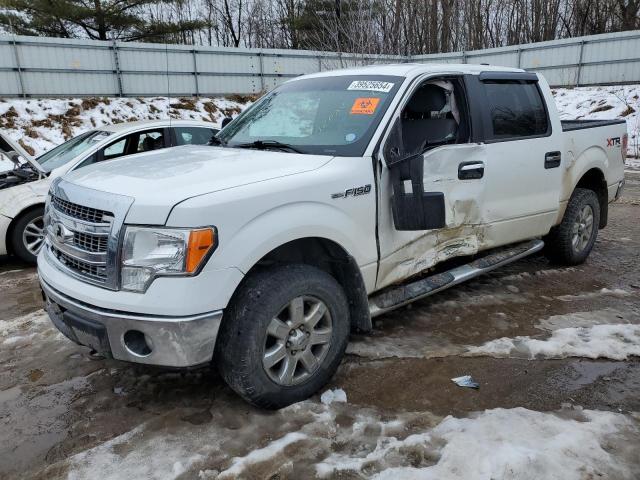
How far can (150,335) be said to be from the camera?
2.60 m

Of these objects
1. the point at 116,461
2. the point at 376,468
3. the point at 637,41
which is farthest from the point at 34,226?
the point at 637,41

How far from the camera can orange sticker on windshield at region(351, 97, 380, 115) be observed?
3.61m

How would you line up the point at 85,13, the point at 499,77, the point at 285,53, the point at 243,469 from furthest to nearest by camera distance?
the point at 285,53, the point at 85,13, the point at 499,77, the point at 243,469

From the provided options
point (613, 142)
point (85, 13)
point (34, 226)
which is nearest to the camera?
point (613, 142)

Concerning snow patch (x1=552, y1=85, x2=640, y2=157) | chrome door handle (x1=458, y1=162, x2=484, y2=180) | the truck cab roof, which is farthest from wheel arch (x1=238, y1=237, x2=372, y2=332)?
snow patch (x1=552, y1=85, x2=640, y2=157)

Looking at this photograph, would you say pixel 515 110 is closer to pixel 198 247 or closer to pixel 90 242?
pixel 198 247

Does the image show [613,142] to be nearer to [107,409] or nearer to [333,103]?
[333,103]

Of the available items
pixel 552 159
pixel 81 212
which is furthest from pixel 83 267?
pixel 552 159

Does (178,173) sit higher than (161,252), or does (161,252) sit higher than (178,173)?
(178,173)

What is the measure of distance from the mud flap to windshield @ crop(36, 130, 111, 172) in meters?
4.44

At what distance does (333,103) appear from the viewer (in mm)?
3844

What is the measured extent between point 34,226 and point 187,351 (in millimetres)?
4299

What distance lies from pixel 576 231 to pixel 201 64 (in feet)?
57.1

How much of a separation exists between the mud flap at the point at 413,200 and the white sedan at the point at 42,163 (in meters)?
3.49
